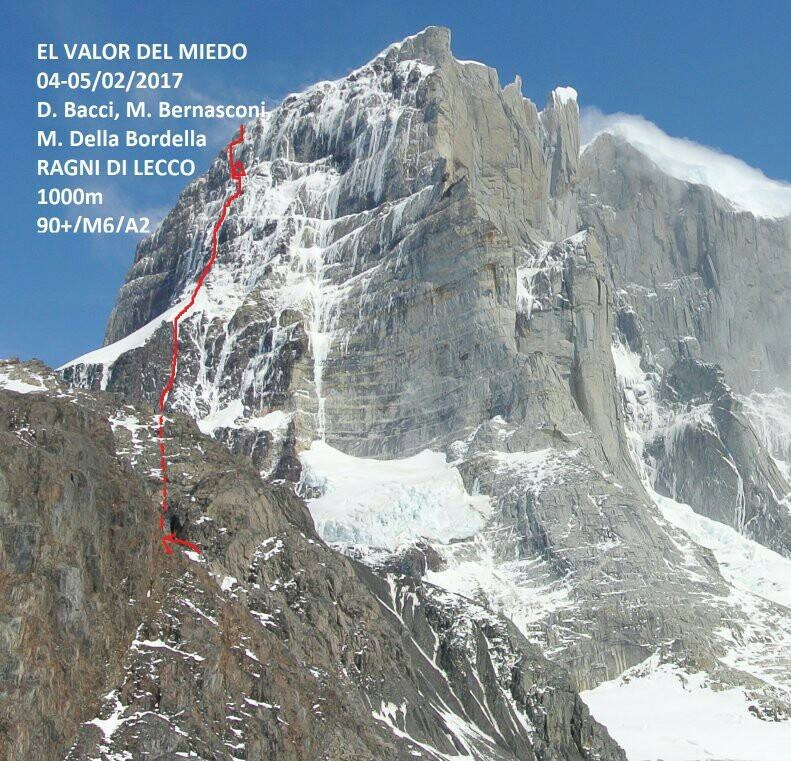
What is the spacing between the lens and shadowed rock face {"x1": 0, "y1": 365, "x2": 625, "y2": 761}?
10775cm

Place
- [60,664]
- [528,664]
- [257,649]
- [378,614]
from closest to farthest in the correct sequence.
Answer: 1. [60,664]
2. [257,649]
3. [378,614]
4. [528,664]

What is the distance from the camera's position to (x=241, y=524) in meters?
147

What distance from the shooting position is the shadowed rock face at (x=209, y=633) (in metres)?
108

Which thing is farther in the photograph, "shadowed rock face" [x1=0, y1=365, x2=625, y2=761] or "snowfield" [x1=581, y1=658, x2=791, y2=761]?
"snowfield" [x1=581, y1=658, x2=791, y2=761]

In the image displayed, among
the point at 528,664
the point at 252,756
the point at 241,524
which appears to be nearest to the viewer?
the point at 252,756

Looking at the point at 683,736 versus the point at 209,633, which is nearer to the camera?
the point at 209,633

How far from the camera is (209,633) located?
11962cm

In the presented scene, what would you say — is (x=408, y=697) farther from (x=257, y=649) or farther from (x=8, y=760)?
(x=8, y=760)

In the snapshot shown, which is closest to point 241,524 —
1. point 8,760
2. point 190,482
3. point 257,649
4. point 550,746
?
point 190,482

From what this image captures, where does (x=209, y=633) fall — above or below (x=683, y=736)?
above

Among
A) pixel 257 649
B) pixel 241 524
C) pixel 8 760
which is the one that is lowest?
pixel 8 760

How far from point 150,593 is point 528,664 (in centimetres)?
6063

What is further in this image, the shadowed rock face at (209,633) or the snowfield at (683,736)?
the snowfield at (683,736)

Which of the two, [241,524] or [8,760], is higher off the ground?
[241,524]
